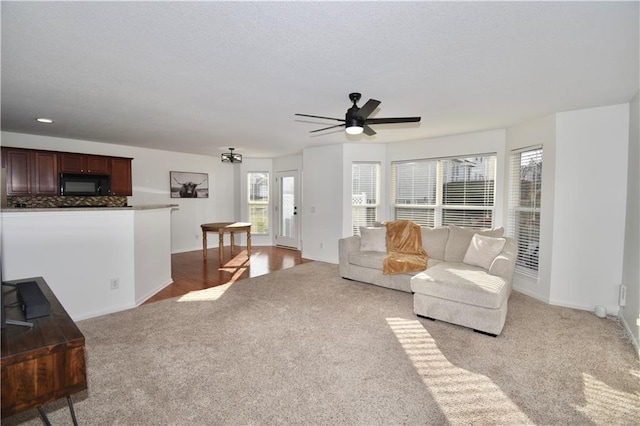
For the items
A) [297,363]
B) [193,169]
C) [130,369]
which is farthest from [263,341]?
[193,169]

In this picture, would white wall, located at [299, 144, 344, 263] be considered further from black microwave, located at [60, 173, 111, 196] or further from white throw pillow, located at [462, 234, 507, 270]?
black microwave, located at [60, 173, 111, 196]

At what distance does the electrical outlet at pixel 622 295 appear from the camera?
3.32m

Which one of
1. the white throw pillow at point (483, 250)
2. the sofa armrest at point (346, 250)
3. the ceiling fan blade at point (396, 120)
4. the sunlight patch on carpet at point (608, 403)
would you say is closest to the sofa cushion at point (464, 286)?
the white throw pillow at point (483, 250)

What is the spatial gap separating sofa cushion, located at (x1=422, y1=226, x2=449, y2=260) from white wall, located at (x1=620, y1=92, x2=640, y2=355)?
1.94 m

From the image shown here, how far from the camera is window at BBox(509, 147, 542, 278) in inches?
166

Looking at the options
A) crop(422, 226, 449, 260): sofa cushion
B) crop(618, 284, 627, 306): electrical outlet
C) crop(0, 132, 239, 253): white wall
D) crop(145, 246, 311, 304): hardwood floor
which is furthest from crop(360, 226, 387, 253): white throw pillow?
crop(0, 132, 239, 253): white wall

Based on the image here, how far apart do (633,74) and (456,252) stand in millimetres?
2602

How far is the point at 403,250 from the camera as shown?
4715 millimetres

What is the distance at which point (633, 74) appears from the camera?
2635 millimetres

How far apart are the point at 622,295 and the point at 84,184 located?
8.00 meters

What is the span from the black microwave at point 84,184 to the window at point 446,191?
18.2ft

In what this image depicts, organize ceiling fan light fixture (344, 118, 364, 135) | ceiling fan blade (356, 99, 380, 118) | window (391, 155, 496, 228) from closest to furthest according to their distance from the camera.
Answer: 1. ceiling fan blade (356, 99, 380, 118)
2. ceiling fan light fixture (344, 118, 364, 135)
3. window (391, 155, 496, 228)

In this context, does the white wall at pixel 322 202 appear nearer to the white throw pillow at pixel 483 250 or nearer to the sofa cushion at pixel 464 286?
the white throw pillow at pixel 483 250

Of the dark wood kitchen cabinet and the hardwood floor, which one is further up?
the dark wood kitchen cabinet
